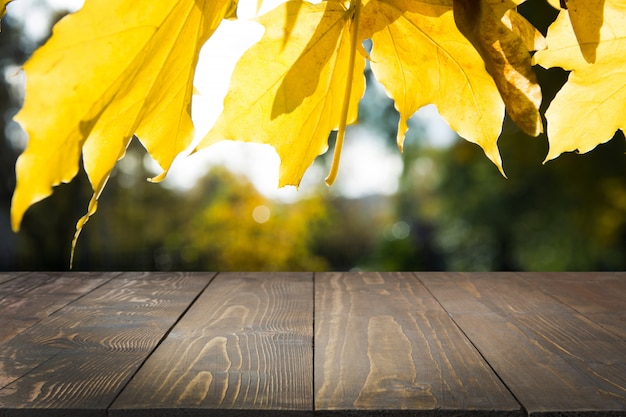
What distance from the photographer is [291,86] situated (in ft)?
0.83

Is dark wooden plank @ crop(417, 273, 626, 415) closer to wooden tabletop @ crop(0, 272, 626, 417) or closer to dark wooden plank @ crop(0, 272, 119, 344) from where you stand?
wooden tabletop @ crop(0, 272, 626, 417)

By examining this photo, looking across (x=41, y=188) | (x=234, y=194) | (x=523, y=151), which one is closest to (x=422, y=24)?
(x=41, y=188)

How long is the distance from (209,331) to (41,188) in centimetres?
99

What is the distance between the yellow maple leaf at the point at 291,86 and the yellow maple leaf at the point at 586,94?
7 centimetres

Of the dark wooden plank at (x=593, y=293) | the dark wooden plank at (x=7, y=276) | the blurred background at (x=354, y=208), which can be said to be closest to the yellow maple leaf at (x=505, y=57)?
the dark wooden plank at (x=593, y=293)

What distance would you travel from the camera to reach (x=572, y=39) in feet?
0.84

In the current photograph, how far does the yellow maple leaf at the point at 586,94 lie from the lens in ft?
0.87

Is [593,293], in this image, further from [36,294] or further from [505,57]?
[505,57]

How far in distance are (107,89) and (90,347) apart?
0.92 metres

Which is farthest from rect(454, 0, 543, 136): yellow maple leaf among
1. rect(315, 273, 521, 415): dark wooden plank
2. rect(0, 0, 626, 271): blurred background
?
rect(0, 0, 626, 271): blurred background

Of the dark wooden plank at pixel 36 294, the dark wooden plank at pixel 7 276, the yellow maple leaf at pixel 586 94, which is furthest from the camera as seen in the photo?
the dark wooden plank at pixel 7 276

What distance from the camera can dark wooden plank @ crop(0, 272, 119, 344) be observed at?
4.03 ft

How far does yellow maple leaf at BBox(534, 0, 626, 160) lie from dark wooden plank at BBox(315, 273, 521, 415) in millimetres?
533

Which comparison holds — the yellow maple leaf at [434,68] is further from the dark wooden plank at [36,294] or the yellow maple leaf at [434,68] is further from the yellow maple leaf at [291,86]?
the dark wooden plank at [36,294]
